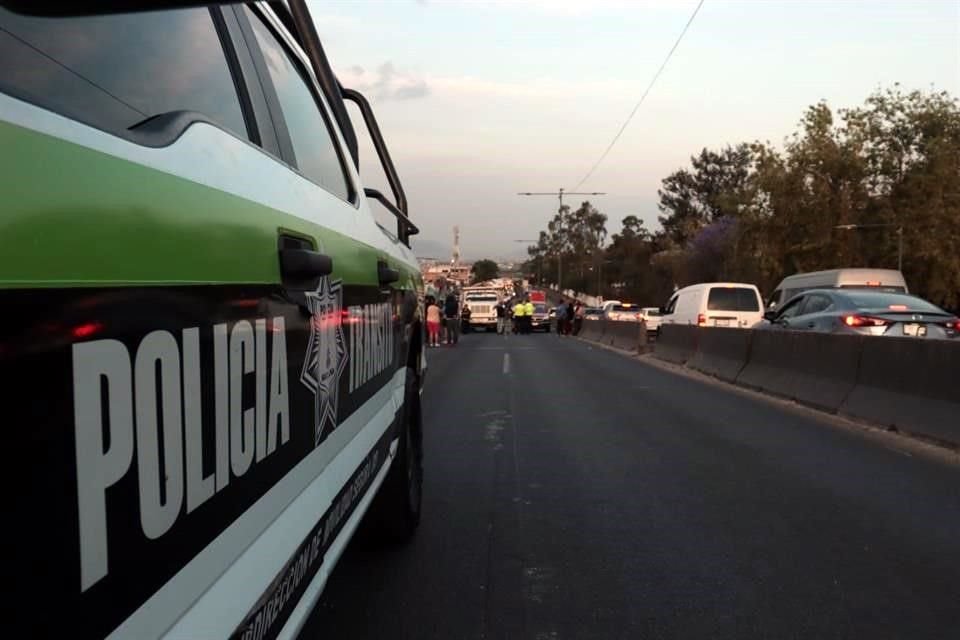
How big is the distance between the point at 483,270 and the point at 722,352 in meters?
154

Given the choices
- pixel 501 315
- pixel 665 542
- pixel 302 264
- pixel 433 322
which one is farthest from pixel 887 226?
pixel 302 264

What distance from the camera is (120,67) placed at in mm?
1819

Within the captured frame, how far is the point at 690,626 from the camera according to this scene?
380 cm

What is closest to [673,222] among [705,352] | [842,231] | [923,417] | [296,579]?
[842,231]

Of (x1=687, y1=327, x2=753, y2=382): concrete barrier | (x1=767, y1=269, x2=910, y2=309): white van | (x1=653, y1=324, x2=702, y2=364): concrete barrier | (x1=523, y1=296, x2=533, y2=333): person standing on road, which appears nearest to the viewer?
(x1=687, y1=327, x2=753, y2=382): concrete barrier

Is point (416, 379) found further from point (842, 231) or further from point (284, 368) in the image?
point (842, 231)

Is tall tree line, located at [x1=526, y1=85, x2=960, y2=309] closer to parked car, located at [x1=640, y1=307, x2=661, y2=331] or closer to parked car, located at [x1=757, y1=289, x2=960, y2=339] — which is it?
parked car, located at [x1=640, y1=307, x2=661, y2=331]

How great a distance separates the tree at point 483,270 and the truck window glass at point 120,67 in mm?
158331

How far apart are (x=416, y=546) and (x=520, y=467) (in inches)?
91.7

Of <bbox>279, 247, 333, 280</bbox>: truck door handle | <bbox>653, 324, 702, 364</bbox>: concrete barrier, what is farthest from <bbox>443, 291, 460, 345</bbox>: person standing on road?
<bbox>279, 247, 333, 280</bbox>: truck door handle

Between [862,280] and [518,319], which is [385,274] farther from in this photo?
[518,319]

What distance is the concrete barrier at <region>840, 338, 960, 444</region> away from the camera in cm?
803

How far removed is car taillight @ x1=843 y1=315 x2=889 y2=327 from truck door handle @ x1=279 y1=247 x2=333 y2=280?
10.6 metres

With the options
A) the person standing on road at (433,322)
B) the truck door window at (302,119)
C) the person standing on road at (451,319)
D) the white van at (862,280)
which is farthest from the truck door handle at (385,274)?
the person standing on road at (451,319)
